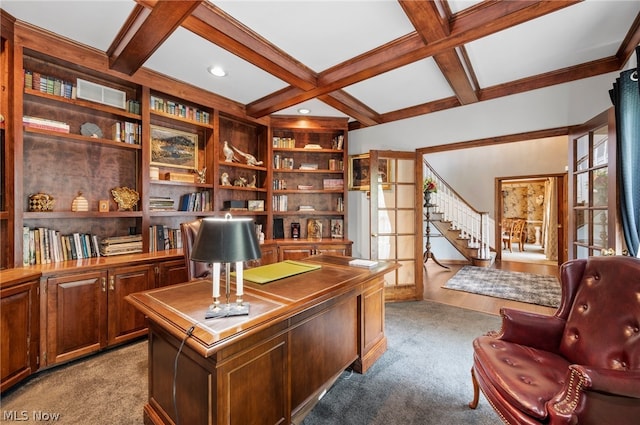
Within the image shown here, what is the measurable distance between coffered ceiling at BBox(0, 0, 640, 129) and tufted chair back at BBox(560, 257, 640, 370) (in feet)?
5.35

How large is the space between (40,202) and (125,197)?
24.5 inches

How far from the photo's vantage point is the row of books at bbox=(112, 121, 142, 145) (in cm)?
274

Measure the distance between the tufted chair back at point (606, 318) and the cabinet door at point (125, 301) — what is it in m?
3.22

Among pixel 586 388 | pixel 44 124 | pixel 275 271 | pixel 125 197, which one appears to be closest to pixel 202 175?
pixel 125 197

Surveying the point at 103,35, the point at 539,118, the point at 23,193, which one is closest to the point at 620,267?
the point at 539,118

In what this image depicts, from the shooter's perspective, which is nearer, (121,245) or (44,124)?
(44,124)

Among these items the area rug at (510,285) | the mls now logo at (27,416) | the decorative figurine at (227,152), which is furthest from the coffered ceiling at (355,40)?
the area rug at (510,285)

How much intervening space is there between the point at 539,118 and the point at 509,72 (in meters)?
0.67

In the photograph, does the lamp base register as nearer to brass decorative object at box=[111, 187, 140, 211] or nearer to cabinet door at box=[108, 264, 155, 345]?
cabinet door at box=[108, 264, 155, 345]

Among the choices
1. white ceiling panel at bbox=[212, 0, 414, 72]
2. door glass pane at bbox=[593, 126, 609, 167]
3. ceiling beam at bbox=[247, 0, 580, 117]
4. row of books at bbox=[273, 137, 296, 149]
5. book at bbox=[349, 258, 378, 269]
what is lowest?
book at bbox=[349, 258, 378, 269]

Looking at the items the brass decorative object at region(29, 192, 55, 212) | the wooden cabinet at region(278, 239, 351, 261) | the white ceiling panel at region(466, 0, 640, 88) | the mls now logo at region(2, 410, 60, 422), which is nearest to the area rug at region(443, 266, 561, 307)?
the wooden cabinet at region(278, 239, 351, 261)

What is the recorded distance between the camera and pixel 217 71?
276cm

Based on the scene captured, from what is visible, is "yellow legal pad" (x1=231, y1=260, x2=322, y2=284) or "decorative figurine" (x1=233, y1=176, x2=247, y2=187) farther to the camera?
"decorative figurine" (x1=233, y1=176, x2=247, y2=187)

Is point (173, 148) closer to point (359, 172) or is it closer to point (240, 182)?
point (240, 182)
